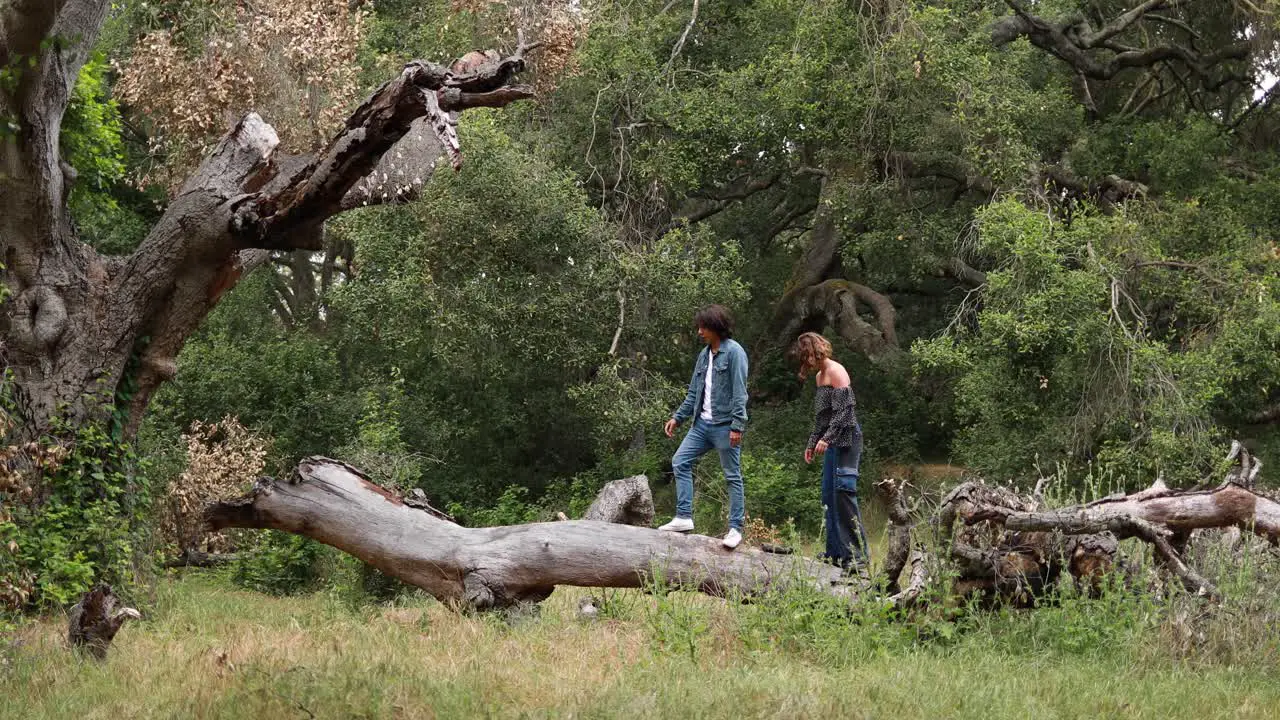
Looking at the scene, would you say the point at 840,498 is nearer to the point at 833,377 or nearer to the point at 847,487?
the point at 847,487

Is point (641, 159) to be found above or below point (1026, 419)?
above

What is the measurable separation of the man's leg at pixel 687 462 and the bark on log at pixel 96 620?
13.1ft

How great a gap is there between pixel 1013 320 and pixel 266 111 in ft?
32.4

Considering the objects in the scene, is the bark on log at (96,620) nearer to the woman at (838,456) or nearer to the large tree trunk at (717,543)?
the large tree trunk at (717,543)

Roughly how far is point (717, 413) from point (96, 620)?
459 centimetres

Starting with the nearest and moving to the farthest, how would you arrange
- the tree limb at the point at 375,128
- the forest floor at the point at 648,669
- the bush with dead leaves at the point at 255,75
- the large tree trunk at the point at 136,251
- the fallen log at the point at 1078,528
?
the forest floor at the point at 648,669, the fallen log at the point at 1078,528, the tree limb at the point at 375,128, the large tree trunk at the point at 136,251, the bush with dead leaves at the point at 255,75

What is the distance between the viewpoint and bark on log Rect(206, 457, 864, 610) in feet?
30.6

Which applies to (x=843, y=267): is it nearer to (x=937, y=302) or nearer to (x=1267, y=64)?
(x=937, y=302)

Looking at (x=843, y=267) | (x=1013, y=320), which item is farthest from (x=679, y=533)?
(x=843, y=267)

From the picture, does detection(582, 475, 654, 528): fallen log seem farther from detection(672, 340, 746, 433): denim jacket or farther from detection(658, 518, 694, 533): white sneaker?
detection(672, 340, 746, 433): denim jacket

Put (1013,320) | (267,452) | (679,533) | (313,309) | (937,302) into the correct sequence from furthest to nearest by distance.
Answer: (313,309) → (937,302) → (267,452) → (1013,320) → (679,533)

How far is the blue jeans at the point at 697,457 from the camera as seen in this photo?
9766 mm

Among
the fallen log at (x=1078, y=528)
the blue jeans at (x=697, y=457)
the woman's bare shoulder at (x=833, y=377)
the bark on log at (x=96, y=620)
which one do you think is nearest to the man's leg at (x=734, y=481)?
the blue jeans at (x=697, y=457)

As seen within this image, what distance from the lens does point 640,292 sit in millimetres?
19453
